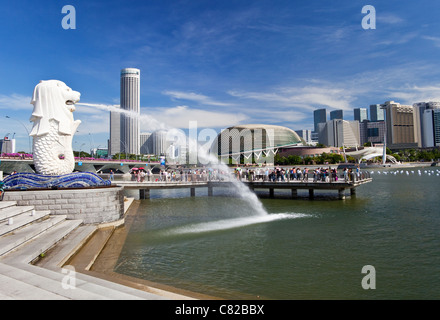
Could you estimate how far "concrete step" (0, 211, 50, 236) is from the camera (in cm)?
1138

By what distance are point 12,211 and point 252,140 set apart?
490 feet

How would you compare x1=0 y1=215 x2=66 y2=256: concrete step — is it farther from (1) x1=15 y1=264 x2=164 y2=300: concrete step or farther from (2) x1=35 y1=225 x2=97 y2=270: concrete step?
(1) x1=15 y1=264 x2=164 y2=300: concrete step

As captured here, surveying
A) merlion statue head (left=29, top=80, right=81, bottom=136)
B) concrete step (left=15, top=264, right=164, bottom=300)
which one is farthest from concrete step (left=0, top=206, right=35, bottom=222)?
concrete step (left=15, top=264, right=164, bottom=300)

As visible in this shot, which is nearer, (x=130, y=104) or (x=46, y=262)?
(x=46, y=262)

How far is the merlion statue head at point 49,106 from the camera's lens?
17.8 meters

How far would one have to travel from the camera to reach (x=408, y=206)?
2506 centimetres

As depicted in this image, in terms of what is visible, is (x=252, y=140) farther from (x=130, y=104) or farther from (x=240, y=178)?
(x=240, y=178)

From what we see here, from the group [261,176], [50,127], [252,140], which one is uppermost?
[252,140]

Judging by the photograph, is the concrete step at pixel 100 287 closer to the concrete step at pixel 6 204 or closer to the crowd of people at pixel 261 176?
the concrete step at pixel 6 204

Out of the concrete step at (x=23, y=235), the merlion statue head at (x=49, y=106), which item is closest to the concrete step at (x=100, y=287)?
the concrete step at (x=23, y=235)

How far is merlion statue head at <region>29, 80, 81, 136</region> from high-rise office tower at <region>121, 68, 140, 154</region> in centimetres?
10350

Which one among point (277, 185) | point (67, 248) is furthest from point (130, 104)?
point (67, 248)

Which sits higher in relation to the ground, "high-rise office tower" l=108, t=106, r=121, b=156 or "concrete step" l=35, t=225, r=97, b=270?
"high-rise office tower" l=108, t=106, r=121, b=156

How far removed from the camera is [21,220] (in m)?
13.2
